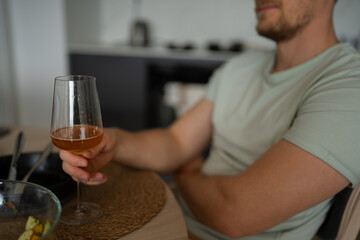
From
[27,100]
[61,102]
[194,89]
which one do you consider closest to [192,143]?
[61,102]

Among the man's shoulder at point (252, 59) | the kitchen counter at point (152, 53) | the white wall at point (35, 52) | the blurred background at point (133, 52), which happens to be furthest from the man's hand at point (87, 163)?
the white wall at point (35, 52)

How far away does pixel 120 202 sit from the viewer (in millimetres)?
737

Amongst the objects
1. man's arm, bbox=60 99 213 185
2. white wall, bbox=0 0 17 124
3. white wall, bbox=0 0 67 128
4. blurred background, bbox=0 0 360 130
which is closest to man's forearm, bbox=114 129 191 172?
man's arm, bbox=60 99 213 185

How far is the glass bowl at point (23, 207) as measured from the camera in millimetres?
498

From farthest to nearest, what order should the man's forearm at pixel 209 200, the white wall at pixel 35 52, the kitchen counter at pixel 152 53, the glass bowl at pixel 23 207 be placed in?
the white wall at pixel 35 52, the kitchen counter at pixel 152 53, the man's forearm at pixel 209 200, the glass bowl at pixel 23 207

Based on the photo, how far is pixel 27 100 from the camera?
313 cm

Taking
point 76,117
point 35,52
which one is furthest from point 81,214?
point 35,52

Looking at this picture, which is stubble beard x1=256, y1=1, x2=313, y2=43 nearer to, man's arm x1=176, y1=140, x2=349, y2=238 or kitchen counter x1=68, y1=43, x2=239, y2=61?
man's arm x1=176, y1=140, x2=349, y2=238

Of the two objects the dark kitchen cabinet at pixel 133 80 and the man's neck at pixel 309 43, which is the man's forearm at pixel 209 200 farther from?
the dark kitchen cabinet at pixel 133 80

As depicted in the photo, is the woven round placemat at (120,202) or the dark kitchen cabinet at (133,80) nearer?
the woven round placemat at (120,202)

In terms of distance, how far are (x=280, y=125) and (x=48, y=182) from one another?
672mm

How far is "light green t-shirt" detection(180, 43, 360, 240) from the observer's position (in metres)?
0.73

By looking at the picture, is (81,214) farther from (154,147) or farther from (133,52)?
(133,52)

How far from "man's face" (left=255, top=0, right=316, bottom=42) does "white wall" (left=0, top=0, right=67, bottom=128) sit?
240 centimetres
